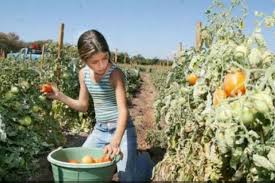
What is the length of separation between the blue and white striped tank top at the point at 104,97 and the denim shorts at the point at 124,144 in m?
0.07

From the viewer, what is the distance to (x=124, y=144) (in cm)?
357

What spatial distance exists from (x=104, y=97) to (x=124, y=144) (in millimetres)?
415

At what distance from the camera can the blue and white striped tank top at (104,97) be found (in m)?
3.57

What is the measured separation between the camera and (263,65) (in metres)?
2.26

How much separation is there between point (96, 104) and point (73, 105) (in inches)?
8.7

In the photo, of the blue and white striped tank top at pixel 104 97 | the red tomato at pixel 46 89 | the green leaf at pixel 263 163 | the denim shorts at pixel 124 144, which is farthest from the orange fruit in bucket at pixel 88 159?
the green leaf at pixel 263 163

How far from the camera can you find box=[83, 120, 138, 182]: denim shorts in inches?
139

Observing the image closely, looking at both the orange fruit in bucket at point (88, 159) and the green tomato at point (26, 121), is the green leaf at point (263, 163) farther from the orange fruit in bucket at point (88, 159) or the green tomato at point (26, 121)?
the green tomato at point (26, 121)

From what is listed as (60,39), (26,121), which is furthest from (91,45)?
(60,39)

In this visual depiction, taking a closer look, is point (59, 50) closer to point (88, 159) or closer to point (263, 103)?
point (88, 159)

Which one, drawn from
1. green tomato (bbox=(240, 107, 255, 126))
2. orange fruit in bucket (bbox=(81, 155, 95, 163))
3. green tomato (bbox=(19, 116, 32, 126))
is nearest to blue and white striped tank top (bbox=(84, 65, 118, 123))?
orange fruit in bucket (bbox=(81, 155, 95, 163))

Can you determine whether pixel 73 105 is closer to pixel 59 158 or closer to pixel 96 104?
pixel 96 104

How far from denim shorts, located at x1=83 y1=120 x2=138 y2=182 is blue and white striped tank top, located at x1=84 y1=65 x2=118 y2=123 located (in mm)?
65

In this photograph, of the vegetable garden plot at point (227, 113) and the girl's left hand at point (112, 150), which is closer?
the vegetable garden plot at point (227, 113)
